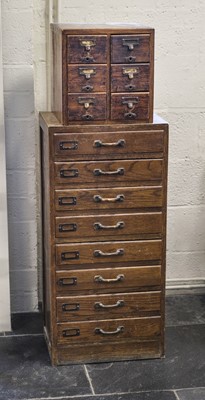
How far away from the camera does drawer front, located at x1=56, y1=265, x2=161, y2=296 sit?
3.41m

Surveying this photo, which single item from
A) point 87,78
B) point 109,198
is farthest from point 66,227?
point 87,78

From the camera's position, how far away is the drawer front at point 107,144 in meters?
3.26

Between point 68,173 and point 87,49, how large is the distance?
517 mm

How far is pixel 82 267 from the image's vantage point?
3412 mm

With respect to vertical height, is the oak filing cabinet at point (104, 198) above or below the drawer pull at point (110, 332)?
above

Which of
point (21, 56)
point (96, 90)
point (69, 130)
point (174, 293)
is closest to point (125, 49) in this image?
point (96, 90)

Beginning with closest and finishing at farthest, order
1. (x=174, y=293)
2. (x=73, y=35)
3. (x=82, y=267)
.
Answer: (x=73, y=35) → (x=82, y=267) → (x=174, y=293)

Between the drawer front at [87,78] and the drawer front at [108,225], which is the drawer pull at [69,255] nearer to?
the drawer front at [108,225]

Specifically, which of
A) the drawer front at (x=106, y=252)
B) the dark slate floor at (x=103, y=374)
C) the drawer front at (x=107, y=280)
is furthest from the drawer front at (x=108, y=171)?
→ the dark slate floor at (x=103, y=374)

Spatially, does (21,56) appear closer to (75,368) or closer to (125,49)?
(125,49)

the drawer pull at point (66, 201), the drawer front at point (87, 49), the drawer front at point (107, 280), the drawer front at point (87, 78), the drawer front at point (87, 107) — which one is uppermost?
the drawer front at point (87, 49)

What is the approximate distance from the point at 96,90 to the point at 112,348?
1.15 m

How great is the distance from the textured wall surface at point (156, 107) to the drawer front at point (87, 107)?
0.55 m

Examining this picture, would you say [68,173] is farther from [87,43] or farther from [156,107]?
[156,107]
